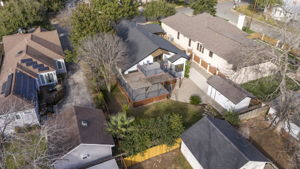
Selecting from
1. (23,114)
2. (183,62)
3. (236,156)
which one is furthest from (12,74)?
(236,156)

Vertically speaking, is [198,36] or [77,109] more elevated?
[198,36]

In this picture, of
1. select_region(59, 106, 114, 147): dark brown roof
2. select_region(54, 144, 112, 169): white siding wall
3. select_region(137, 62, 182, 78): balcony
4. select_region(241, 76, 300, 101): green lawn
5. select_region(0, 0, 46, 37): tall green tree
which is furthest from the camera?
select_region(0, 0, 46, 37): tall green tree

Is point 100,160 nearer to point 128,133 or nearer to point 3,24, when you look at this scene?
point 128,133

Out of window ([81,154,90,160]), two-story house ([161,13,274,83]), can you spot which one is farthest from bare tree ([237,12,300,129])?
window ([81,154,90,160])

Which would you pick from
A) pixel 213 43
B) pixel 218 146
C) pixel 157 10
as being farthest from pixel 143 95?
pixel 157 10

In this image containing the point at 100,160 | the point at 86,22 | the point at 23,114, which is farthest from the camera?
Answer: the point at 86,22

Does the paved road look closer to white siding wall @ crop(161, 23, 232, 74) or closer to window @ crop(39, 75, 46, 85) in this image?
white siding wall @ crop(161, 23, 232, 74)

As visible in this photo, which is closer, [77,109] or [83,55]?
[77,109]
